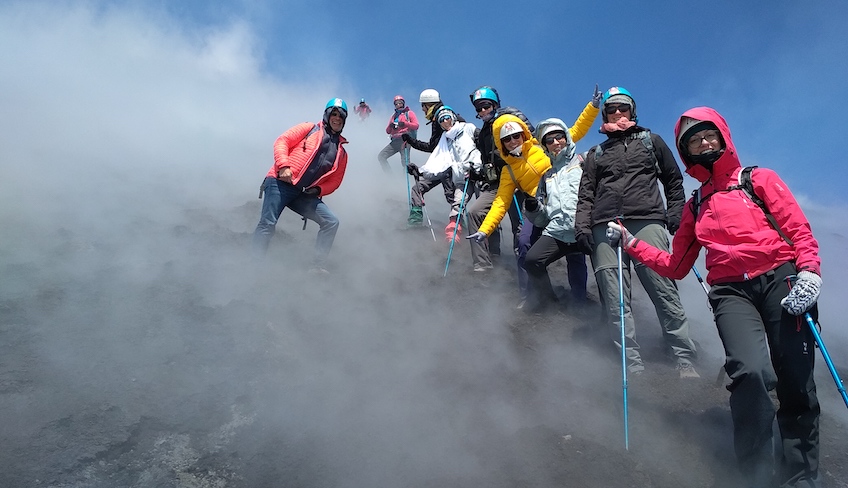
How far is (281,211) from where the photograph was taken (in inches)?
248

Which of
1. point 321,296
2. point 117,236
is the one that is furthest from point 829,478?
point 117,236

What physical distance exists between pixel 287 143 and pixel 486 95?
2817 millimetres

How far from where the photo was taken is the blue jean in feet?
20.6

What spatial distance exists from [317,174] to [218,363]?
119 inches

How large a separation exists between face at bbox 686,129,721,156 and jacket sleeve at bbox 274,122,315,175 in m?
4.56

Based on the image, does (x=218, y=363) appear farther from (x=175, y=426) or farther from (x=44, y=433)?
(x=44, y=433)

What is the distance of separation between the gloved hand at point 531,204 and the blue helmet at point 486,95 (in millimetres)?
2054

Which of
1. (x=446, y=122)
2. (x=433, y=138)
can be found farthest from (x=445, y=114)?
(x=433, y=138)

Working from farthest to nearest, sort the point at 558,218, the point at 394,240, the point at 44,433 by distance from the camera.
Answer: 1. the point at 394,240
2. the point at 558,218
3. the point at 44,433

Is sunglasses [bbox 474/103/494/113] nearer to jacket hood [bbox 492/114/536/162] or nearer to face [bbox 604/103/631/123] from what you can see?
jacket hood [bbox 492/114/536/162]

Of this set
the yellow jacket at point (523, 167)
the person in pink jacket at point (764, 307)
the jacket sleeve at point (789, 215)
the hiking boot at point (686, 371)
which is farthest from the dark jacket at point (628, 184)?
the jacket sleeve at point (789, 215)

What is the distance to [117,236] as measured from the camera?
709 centimetres

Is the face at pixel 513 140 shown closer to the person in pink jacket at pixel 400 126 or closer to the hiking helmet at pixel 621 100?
the hiking helmet at pixel 621 100

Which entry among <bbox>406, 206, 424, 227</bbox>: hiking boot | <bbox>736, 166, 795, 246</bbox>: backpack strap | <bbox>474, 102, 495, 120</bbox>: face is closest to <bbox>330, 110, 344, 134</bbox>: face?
<bbox>474, 102, 495, 120</bbox>: face
